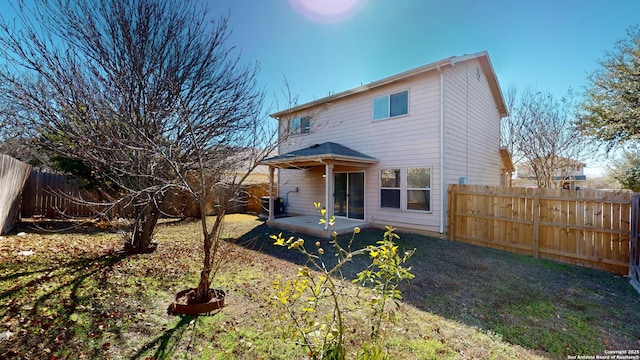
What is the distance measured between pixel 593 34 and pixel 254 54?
1005 centimetres

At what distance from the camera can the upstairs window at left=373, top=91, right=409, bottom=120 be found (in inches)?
356

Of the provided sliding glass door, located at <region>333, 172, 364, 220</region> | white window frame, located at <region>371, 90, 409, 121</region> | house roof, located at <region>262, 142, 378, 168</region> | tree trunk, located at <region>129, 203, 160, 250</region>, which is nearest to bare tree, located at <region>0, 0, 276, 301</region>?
tree trunk, located at <region>129, 203, 160, 250</region>

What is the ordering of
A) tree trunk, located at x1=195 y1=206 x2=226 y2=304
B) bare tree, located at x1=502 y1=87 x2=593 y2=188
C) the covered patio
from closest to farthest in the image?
tree trunk, located at x1=195 y1=206 x2=226 y2=304 → the covered patio → bare tree, located at x1=502 y1=87 x2=593 y2=188

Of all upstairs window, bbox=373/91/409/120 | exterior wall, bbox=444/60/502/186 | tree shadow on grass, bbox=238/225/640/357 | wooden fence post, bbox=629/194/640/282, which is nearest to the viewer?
tree shadow on grass, bbox=238/225/640/357

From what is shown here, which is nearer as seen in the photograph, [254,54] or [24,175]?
[254,54]

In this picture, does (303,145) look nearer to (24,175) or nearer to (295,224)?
(295,224)

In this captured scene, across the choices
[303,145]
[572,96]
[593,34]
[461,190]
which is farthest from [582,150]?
[303,145]

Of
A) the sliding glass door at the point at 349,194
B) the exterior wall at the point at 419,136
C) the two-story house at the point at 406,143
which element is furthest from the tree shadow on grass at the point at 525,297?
the sliding glass door at the point at 349,194

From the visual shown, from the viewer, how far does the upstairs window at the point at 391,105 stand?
29.6 feet

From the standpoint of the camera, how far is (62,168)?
882 cm

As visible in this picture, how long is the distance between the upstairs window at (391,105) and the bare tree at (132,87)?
17.8ft

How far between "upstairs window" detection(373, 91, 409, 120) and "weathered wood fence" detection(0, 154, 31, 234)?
33.6 ft

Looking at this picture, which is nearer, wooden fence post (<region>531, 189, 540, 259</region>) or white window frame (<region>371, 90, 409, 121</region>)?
wooden fence post (<region>531, 189, 540, 259</region>)

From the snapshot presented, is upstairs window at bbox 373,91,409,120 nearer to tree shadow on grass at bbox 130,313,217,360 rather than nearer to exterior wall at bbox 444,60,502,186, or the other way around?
exterior wall at bbox 444,60,502,186
